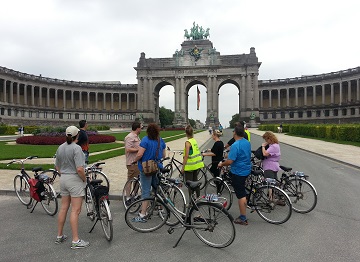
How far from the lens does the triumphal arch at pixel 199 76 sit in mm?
94312

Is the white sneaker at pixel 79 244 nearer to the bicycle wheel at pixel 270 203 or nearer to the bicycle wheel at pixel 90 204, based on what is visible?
the bicycle wheel at pixel 90 204

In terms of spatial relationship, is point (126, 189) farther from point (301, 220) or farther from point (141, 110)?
point (141, 110)

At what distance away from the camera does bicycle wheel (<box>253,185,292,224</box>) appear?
23.9ft

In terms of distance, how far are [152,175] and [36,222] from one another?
3413 millimetres

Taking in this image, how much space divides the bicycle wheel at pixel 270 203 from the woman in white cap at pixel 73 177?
4518 mm

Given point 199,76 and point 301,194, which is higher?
point 199,76

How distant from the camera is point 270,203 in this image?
7387 mm

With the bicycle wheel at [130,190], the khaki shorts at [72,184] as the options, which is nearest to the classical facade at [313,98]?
the bicycle wheel at [130,190]

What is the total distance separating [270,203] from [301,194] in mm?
1470

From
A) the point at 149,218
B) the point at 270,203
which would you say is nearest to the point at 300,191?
the point at 270,203

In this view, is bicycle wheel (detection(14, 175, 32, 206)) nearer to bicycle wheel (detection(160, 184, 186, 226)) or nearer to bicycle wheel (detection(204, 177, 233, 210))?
bicycle wheel (detection(160, 184, 186, 226))

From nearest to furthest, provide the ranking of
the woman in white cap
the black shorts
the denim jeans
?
the woman in white cap → the black shorts → the denim jeans

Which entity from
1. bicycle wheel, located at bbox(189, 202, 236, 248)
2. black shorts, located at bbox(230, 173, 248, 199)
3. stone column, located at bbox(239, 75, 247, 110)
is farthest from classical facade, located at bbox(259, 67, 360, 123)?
bicycle wheel, located at bbox(189, 202, 236, 248)

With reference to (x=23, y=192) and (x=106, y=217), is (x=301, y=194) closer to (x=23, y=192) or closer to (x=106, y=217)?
(x=106, y=217)
